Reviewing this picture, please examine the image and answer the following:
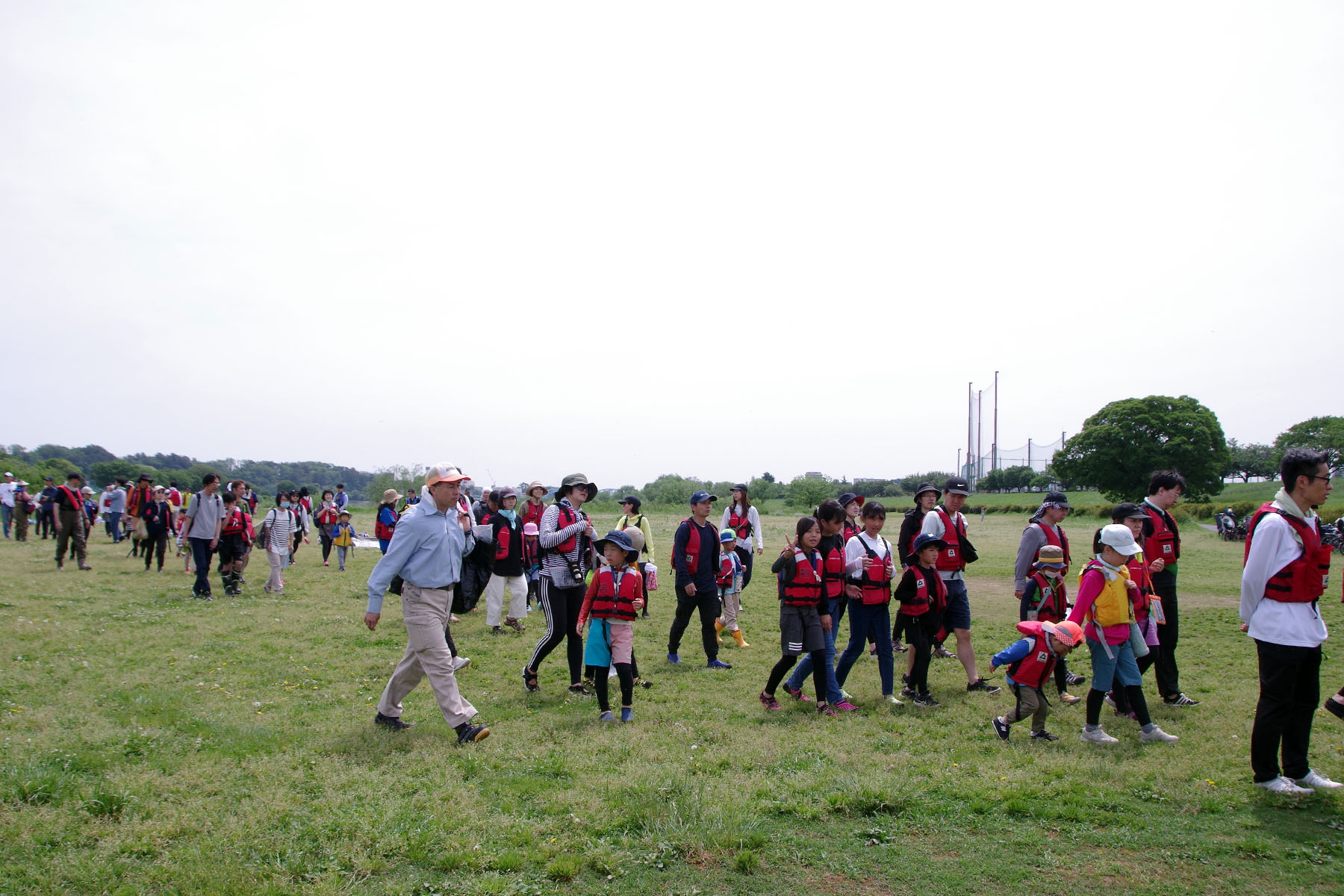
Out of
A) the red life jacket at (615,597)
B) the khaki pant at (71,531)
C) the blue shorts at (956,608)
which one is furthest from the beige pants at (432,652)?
the khaki pant at (71,531)

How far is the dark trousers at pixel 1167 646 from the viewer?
692 centimetres

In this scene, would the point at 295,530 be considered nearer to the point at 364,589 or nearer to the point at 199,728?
the point at 364,589

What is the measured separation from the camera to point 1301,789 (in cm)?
477

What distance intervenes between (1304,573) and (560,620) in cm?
594

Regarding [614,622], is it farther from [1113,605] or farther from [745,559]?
[745,559]

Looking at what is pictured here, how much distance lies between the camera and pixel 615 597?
21.2 feet

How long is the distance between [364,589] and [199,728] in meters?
8.82

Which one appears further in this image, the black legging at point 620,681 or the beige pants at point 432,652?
the black legging at point 620,681

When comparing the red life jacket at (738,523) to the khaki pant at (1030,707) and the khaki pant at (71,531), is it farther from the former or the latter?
the khaki pant at (71,531)

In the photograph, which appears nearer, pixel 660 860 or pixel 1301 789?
pixel 660 860

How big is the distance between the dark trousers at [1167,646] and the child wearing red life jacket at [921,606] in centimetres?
199

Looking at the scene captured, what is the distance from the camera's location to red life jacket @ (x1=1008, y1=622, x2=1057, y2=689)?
587 centimetres

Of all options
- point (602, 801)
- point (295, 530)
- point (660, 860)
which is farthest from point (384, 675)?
point (295, 530)

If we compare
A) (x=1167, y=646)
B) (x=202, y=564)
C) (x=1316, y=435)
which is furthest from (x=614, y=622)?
(x=1316, y=435)
